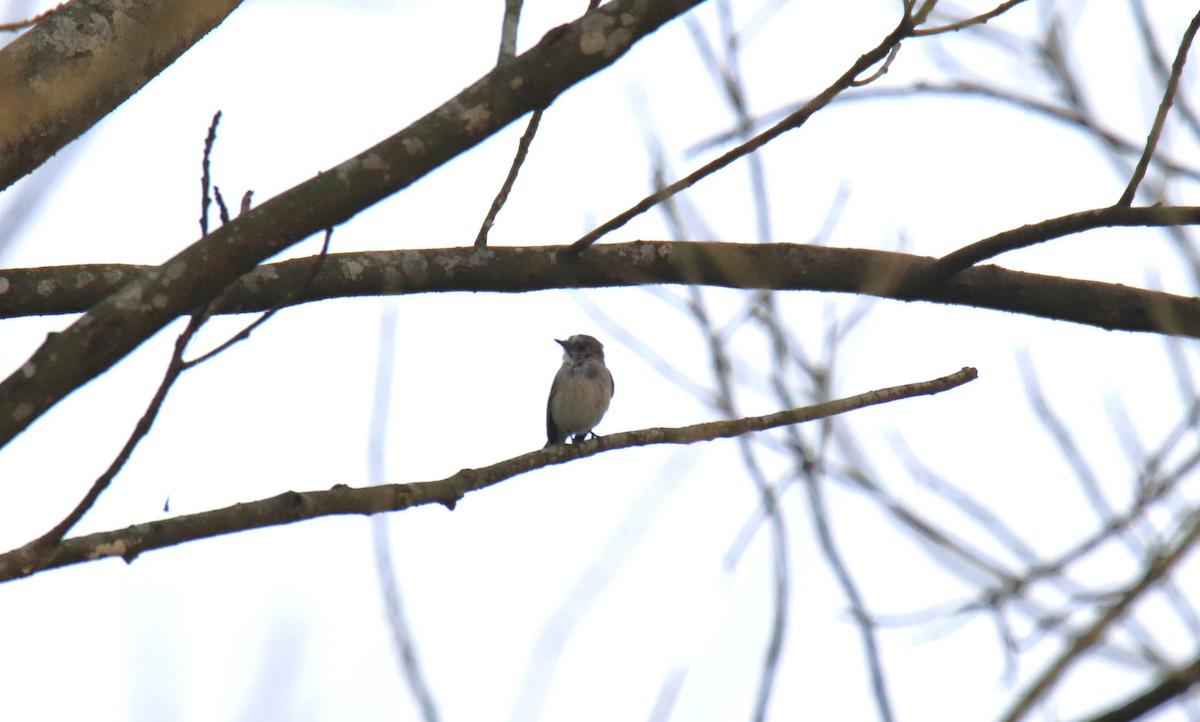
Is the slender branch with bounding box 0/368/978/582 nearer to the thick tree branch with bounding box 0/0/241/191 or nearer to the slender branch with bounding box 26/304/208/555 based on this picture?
the slender branch with bounding box 26/304/208/555

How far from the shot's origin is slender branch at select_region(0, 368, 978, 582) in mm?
2875

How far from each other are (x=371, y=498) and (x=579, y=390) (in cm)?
560

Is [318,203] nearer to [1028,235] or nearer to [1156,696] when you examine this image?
[1156,696]

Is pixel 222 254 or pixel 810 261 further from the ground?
pixel 810 261

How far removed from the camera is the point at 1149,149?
3.70 m

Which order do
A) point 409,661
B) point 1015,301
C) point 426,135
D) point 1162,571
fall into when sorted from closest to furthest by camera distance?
1. point 1162,571
2. point 426,135
3. point 409,661
4. point 1015,301

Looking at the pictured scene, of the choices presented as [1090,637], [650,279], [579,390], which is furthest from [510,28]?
[579,390]

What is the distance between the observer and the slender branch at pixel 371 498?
9.43 ft

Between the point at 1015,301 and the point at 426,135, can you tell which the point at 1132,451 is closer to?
the point at 1015,301

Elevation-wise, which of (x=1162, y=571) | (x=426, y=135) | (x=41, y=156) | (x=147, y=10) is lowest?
(x=1162, y=571)

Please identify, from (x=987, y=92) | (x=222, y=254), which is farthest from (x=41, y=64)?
(x=987, y=92)

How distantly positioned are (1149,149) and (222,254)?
257 cm

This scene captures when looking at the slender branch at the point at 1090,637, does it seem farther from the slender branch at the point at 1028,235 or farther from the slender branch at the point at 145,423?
the slender branch at the point at 1028,235

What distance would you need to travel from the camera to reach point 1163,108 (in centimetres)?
363
